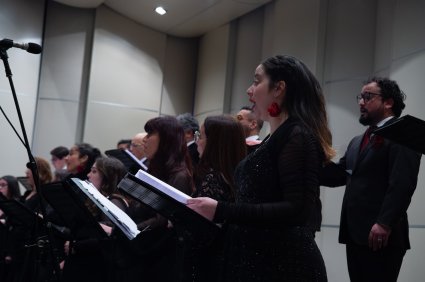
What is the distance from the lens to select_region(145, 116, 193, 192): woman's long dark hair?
289 centimetres

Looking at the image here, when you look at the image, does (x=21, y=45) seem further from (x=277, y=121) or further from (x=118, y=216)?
(x=277, y=121)

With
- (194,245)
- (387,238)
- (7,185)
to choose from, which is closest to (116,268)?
(194,245)

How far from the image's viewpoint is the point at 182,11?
7410 millimetres

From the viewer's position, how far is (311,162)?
166 centimetres

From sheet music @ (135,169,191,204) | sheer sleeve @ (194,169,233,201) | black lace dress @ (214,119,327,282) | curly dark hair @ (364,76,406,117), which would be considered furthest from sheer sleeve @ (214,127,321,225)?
curly dark hair @ (364,76,406,117)

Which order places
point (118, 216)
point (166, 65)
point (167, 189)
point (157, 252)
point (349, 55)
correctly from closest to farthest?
point (167, 189) < point (118, 216) < point (157, 252) < point (349, 55) < point (166, 65)

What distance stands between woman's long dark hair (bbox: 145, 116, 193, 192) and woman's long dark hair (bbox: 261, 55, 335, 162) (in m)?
1.15

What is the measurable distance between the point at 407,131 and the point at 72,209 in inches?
73.9

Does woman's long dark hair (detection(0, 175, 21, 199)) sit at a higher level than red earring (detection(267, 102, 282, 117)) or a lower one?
lower

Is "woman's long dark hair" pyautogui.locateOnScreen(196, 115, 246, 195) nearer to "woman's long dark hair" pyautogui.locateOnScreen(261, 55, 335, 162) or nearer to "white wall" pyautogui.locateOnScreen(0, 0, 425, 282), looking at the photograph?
"woman's long dark hair" pyautogui.locateOnScreen(261, 55, 335, 162)

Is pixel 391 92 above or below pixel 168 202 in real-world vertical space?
above

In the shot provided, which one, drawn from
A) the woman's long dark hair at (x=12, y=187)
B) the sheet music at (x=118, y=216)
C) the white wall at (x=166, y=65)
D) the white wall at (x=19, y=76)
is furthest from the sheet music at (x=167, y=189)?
the white wall at (x=19, y=76)

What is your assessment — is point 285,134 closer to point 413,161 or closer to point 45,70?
point 413,161

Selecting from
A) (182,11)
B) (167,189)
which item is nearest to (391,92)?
(167,189)
